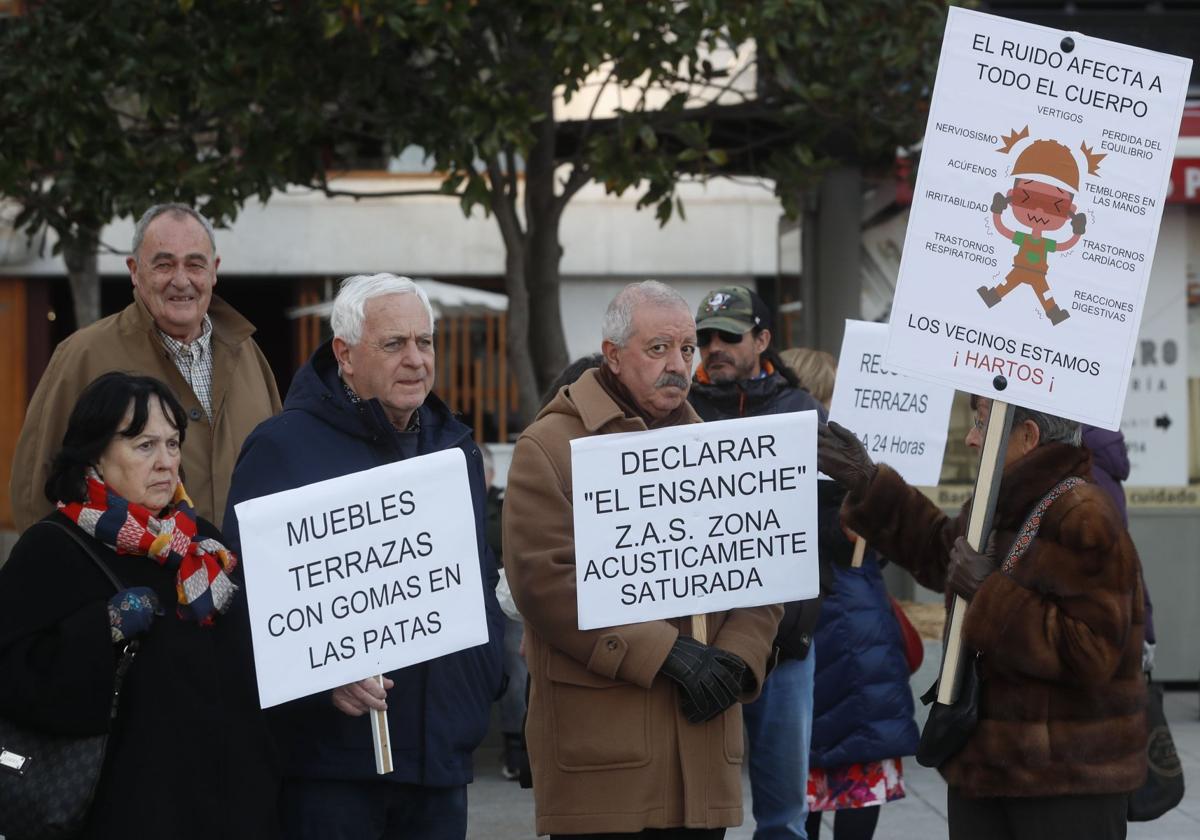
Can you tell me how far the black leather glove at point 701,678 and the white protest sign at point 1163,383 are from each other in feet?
24.2

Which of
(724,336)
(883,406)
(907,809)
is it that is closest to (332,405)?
(724,336)

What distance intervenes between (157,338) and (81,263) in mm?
9976

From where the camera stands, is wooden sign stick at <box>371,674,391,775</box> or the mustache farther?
the mustache

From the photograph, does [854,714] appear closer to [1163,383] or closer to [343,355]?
[343,355]

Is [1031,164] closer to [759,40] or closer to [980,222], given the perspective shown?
[980,222]

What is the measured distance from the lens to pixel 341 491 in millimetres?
3760

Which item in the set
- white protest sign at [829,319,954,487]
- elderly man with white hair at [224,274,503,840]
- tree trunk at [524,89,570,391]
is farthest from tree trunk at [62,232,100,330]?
elderly man with white hair at [224,274,503,840]

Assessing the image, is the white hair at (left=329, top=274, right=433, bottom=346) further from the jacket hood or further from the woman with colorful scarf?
the woman with colorful scarf

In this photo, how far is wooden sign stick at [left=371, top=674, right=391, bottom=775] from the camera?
3.72 m

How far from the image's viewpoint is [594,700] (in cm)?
406

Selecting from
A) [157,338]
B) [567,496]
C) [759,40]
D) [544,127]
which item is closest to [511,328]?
[544,127]

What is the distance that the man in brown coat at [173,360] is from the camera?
15.2 feet

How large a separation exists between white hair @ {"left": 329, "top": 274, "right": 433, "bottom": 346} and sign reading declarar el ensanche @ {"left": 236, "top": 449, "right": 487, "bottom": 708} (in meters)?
0.39

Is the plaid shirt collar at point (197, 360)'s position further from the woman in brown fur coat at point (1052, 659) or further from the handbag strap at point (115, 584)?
the woman in brown fur coat at point (1052, 659)
